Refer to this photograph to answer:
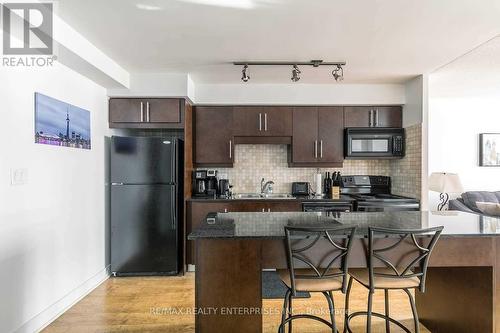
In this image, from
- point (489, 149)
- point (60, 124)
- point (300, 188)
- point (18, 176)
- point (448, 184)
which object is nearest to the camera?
point (18, 176)

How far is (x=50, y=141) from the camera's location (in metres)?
2.54

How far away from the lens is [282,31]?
2488 mm

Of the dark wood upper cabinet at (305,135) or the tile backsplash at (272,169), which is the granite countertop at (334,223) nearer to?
the dark wood upper cabinet at (305,135)

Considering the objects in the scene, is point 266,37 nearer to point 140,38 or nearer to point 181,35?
point 181,35

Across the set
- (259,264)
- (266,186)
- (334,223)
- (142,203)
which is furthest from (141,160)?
(334,223)

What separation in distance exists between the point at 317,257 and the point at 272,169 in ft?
8.52

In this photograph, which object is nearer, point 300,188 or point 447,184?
point 447,184

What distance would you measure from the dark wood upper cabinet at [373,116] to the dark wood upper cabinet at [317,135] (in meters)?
0.12

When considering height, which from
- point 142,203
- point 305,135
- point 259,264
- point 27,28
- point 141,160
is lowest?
point 259,264

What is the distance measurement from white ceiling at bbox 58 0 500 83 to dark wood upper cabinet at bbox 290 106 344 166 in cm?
76

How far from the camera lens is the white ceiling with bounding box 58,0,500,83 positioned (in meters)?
2.10

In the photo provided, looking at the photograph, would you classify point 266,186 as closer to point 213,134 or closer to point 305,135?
point 305,135

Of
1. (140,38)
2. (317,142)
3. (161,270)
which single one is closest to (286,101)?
(317,142)

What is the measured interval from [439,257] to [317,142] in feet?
7.94
